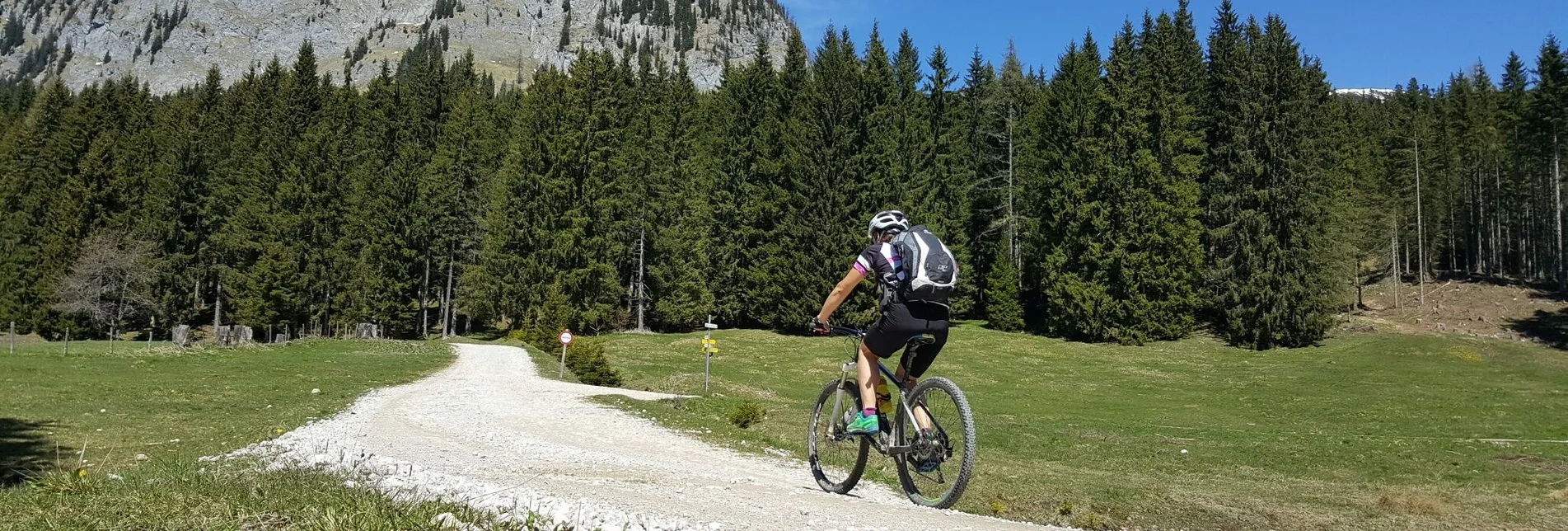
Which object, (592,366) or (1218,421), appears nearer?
(1218,421)

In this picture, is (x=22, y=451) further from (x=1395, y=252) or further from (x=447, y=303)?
(x=1395, y=252)

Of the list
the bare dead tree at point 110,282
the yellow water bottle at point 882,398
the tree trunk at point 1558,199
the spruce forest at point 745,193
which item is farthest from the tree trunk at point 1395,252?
the bare dead tree at point 110,282

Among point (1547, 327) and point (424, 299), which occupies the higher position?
point (424, 299)

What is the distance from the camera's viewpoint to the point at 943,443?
669cm

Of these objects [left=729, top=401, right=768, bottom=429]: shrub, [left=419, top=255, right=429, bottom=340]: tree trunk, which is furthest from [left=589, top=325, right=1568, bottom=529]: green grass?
[left=419, top=255, right=429, bottom=340]: tree trunk

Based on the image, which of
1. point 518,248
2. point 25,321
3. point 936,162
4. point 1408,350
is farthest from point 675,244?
point 25,321

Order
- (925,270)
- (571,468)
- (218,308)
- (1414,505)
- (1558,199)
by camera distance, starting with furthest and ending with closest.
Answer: (1558,199) → (218,308) → (1414,505) → (571,468) → (925,270)

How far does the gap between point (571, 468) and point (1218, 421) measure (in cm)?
2170

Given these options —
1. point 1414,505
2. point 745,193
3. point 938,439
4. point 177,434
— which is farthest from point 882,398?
point 745,193

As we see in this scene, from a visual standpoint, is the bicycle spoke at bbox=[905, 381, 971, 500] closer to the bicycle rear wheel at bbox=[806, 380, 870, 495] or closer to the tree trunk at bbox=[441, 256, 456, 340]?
the bicycle rear wheel at bbox=[806, 380, 870, 495]

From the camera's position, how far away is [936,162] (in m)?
56.8

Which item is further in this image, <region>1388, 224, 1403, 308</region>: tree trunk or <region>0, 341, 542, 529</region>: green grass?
<region>1388, 224, 1403, 308</region>: tree trunk

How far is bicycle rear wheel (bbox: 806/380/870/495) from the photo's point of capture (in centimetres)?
752

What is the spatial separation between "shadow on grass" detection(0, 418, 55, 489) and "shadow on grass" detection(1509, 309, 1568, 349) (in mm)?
59576
